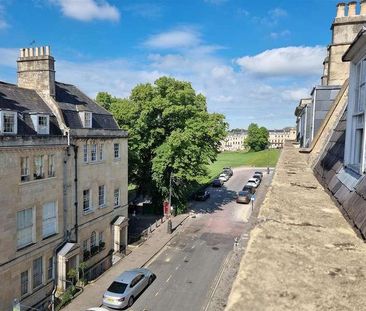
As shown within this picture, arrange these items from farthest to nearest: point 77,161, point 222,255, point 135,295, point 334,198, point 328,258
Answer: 1. point 222,255
2. point 77,161
3. point 135,295
4. point 334,198
5. point 328,258

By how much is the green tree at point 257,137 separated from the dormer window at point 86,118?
128547mm

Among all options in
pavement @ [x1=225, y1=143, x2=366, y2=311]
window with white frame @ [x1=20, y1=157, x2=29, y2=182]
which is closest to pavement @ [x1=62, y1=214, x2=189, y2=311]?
window with white frame @ [x1=20, y1=157, x2=29, y2=182]

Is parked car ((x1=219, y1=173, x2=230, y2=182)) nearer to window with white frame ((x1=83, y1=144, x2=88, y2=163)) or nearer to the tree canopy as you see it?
the tree canopy

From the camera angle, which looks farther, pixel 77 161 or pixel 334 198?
pixel 77 161

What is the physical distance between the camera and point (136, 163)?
41.1 meters

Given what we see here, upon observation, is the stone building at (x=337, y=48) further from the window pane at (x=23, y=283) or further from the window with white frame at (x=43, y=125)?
the window pane at (x=23, y=283)

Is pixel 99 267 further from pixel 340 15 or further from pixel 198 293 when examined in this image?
pixel 340 15

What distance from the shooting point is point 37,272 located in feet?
70.0

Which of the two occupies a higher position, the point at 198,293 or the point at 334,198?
the point at 334,198

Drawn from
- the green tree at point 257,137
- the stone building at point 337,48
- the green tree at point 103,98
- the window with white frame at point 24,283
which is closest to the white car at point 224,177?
the green tree at point 103,98

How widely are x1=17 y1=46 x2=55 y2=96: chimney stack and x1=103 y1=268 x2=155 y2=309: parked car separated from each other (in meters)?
14.0

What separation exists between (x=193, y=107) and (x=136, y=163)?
30.3 feet

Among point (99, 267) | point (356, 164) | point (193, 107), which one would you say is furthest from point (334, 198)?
point (193, 107)

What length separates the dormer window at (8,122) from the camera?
18922 millimetres
